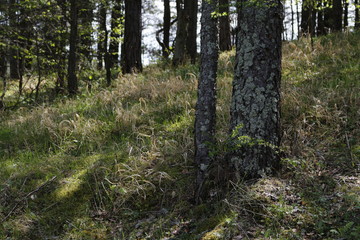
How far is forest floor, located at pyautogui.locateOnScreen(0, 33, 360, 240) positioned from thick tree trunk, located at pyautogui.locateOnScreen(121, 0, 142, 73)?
4360 mm

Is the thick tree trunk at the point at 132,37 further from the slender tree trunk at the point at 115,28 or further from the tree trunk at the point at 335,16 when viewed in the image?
the tree trunk at the point at 335,16

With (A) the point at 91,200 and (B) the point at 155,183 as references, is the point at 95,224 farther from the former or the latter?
(B) the point at 155,183

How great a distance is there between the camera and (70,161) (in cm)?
498

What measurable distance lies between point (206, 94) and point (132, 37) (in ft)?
23.8

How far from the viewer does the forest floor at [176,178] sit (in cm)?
310

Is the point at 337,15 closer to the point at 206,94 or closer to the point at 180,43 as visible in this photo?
the point at 180,43

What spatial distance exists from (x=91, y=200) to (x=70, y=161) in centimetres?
118

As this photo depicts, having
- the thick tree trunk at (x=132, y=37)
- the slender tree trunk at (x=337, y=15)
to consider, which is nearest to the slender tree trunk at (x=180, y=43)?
the thick tree trunk at (x=132, y=37)

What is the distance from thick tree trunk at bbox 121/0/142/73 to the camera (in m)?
10.2

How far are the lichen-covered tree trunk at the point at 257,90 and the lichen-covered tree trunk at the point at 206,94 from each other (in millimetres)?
308

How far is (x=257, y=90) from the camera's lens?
3.34 meters

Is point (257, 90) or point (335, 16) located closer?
point (257, 90)

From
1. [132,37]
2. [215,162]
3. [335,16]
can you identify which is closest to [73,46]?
[132,37]

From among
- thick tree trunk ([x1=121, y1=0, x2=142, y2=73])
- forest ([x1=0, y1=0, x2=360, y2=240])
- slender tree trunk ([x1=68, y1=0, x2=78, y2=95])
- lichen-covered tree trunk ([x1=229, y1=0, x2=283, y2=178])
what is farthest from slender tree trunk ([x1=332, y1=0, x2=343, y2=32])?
lichen-covered tree trunk ([x1=229, y1=0, x2=283, y2=178])
